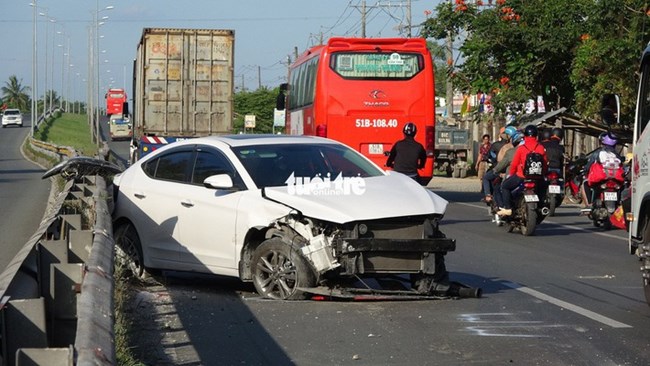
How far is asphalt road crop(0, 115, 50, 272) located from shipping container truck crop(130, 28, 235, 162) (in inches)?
137

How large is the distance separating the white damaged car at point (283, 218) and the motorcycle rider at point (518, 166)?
279 inches

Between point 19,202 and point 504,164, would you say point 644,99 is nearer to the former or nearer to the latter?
point 504,164

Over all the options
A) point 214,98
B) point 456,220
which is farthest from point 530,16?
point 456,220

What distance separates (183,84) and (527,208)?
50.9 feet

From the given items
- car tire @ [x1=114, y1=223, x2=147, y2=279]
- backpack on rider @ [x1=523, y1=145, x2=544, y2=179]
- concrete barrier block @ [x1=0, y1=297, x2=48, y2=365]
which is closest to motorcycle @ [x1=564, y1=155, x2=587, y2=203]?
backpack on rider @ [x1=523, y1=145, x2=544, y2=179]

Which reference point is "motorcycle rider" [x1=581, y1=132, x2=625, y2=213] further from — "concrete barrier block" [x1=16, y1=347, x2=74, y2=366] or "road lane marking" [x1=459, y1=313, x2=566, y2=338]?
"concrete barrier block" [x1=16, y1=347, x2=74, y2=366]

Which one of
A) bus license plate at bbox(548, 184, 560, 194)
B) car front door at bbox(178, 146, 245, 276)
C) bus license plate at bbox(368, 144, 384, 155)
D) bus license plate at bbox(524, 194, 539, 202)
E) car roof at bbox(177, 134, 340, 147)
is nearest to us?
car front door at bbox(178, 146, 245, 276)

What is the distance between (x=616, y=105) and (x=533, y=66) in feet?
71.5

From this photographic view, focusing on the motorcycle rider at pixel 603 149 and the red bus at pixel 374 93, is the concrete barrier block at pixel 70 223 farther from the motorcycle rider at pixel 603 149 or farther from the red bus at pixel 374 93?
the red bus at pixel 374 93

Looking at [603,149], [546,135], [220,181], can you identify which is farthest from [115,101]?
[220,181]

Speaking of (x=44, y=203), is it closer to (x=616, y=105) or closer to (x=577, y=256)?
(x=577, y=256)

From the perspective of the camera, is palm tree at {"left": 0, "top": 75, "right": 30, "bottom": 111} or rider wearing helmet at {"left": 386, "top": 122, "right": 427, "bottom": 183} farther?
palm tree at {"left": 0, "top": 75, "right": 30, "bottom": 111}

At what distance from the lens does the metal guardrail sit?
15.0ft

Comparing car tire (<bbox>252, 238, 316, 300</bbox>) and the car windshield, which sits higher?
the car windshield
